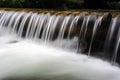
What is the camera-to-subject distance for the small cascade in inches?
291

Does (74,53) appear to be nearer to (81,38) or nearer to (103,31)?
(81,38)

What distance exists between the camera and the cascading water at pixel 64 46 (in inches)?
264

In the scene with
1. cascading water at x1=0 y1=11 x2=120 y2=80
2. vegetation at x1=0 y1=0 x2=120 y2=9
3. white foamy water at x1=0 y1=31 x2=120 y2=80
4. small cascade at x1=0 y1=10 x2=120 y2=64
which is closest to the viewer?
white foamy water at x1=0 y1=31 x2=120 y2=80

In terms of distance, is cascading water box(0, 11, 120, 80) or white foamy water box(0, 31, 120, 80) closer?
white foamy water box(0, 31, 120, 80)

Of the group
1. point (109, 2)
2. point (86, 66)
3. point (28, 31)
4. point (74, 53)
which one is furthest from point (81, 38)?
point (109, 2)

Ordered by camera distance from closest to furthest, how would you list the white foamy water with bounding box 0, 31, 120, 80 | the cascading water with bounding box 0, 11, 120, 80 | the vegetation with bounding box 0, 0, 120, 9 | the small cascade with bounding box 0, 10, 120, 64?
the white foamy water with bounding box 0, 31, 120, 80
the cascading water with bounding box 0, 11, 120, 80
the small cascade with bounding box 0, 10, 120, 64
the vegetation with bounding box 0, 0, 120, 9

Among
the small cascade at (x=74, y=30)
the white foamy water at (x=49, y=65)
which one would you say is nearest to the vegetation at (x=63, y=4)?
the small cascade at (x=74, y=30)

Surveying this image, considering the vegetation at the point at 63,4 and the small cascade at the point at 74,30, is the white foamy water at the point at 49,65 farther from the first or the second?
the vegetation at the point at 63,4

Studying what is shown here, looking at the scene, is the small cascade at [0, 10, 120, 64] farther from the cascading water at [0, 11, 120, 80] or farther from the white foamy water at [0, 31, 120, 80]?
the white foamy water at [0, 31, 120, 80]

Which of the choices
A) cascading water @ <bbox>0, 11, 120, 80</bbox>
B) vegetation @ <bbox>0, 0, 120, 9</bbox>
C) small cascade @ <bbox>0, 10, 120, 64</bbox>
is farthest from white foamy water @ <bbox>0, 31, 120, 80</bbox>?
vegetation @ <bbox>0, 0, 120, 9</bbox>

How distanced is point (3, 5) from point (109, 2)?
220 inches

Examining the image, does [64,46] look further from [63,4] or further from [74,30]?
[63,4]

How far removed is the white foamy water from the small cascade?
23 centimetres

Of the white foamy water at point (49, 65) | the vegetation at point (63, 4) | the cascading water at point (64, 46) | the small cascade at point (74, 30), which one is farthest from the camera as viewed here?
the vegetation at point (63, 4)
